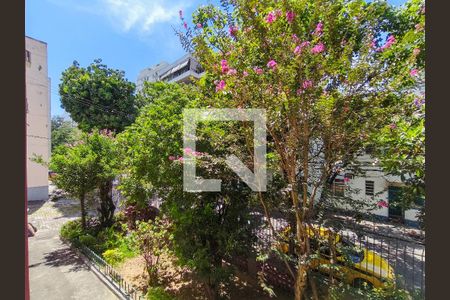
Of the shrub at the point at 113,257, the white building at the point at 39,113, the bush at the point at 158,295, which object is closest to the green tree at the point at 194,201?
the bush at the point at 158,295

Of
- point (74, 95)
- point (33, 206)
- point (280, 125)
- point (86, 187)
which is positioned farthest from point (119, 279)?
point (74, 95)

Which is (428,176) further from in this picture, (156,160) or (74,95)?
(74,95)

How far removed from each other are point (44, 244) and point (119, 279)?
5298mm

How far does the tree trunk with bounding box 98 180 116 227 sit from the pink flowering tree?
25.9ft

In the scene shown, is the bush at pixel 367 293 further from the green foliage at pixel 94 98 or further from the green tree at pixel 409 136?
the green foliage at pixel 94 98

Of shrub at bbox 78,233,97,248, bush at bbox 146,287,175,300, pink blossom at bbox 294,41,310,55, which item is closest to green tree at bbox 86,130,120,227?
shrub at bbox 78,233,97,248

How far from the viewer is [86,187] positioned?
8898 millimetres

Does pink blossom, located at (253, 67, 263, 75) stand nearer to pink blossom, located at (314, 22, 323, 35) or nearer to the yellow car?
A: pink blossom, located at (314, 22, 323, 35)

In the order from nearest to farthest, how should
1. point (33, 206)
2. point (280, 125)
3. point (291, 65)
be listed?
point (291, 65)
point (280, 125)
point (33, 206)

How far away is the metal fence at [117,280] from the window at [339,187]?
433 cm

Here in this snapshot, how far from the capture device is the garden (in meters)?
2.78

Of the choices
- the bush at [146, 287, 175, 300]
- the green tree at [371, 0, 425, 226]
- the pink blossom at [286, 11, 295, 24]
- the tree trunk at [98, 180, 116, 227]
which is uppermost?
the pink blossom at [286, 11, 295, 24]

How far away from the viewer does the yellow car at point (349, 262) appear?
3379 millimetres

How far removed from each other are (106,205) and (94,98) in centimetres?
1099
